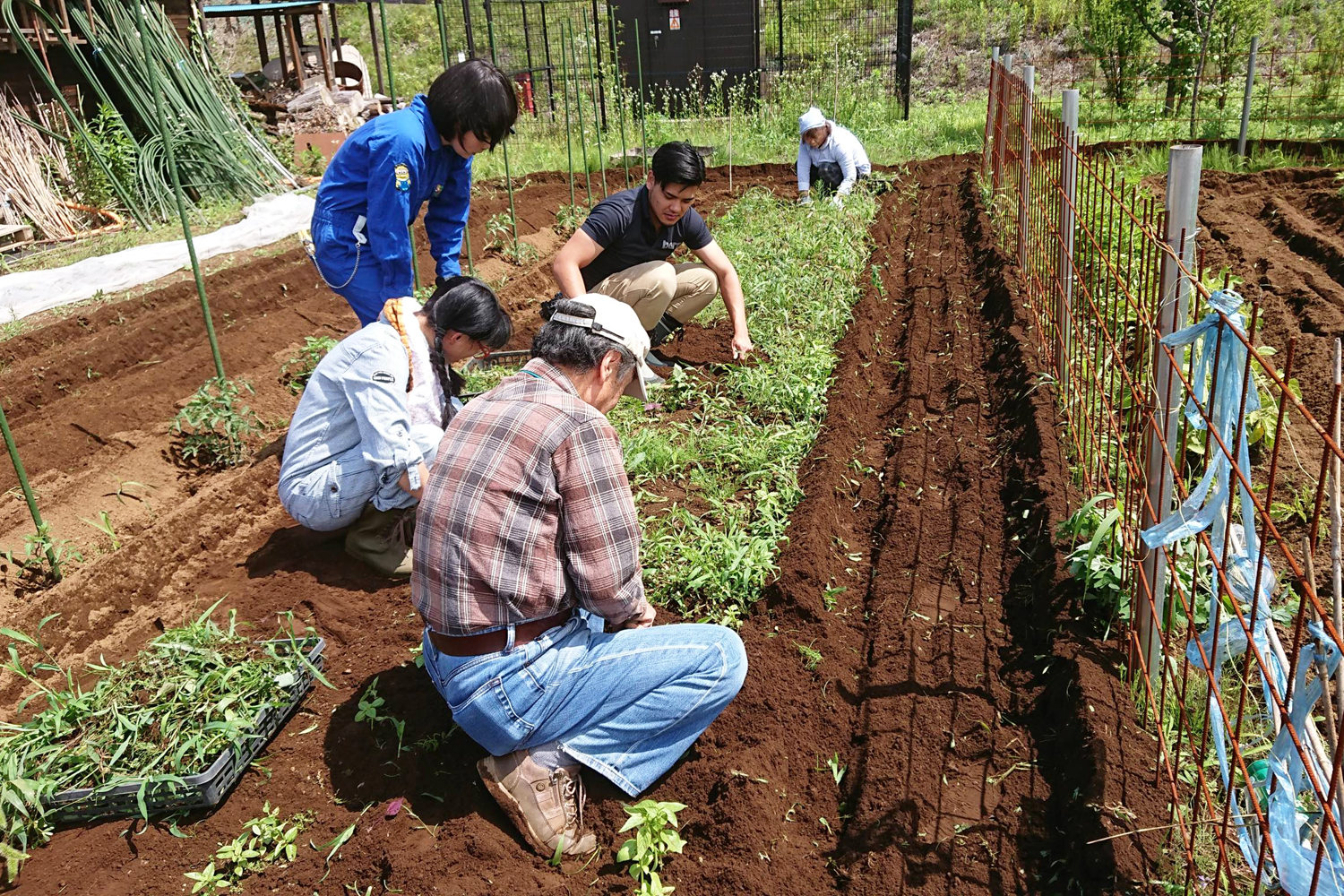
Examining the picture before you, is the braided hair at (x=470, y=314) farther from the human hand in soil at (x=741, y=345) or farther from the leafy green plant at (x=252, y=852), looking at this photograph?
the human hand in soil at (x=741, y=345)

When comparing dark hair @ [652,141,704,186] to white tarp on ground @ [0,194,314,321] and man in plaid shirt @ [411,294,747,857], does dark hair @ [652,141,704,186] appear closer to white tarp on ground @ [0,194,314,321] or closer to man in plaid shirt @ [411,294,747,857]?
man in plaid shirt @ [411,294,747,857]

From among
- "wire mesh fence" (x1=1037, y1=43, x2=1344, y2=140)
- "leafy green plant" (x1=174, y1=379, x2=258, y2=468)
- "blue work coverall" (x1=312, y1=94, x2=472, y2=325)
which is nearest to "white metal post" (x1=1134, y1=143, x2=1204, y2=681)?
"blue work coverall" (x1=312, y1=94, x2=472, y2=325)

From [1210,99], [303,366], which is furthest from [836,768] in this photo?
[1210,99]

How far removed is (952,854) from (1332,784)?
102 cm

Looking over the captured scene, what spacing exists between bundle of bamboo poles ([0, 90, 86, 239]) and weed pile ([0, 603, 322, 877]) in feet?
27.2

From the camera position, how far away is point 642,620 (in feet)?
8.82

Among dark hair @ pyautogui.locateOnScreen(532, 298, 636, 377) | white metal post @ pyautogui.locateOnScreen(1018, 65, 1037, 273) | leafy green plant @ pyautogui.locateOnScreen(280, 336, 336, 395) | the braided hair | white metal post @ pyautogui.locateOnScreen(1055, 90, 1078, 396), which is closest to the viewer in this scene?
dark hair @ pyautogui.locateOnScreen(532, 298, 636, 377)

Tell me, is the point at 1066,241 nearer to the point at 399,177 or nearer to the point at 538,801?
the point at 399,177

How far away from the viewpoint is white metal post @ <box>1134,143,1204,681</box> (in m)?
2.52

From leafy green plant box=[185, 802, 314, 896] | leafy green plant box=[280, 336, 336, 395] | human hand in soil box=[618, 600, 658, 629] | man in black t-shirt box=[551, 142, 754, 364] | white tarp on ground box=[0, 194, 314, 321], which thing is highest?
man in black t-shirt box=[551, 142, 754, 364]

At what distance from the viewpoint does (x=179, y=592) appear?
150 inches

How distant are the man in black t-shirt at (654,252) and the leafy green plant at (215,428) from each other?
170 centimetres

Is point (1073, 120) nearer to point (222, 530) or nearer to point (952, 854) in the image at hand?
point (952, 854)

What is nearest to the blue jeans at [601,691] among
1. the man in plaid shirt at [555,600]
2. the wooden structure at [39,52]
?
the man in plaid shirt at [555,600]
